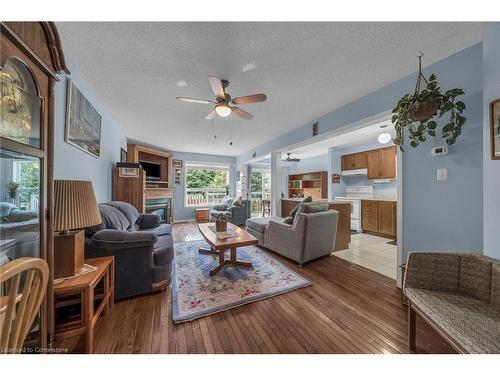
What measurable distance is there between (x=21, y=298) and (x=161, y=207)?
4839mm

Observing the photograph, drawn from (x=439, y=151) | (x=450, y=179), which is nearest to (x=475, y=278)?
(x=450, y=179)

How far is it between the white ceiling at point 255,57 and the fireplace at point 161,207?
8.83 ft

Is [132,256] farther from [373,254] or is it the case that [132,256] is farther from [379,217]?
[379,217]

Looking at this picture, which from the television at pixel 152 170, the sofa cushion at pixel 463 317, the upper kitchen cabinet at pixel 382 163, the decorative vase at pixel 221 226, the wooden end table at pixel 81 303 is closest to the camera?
the sofa cushion at pixel 463 317

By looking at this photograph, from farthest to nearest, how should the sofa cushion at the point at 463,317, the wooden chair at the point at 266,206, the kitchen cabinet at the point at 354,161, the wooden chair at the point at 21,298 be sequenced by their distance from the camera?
the wooden chair at the point at 266,206, the kitchen cabinet at the point at 354,161, the sofa cushion at the point at 463,317, the wooden chair at the point at 21,298

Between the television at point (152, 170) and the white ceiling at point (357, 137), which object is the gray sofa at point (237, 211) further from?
the white ceiling at point (357, 137)

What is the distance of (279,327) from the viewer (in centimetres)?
145

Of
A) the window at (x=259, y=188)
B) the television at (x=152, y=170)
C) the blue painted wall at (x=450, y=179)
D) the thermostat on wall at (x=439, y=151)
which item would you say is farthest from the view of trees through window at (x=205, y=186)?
the thermostat on wall at (x=439, y=151)

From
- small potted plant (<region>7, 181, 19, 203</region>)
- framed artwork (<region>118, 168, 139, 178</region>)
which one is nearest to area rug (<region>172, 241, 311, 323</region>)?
small potted plant (<region>7, 181, 19, 203</region>)

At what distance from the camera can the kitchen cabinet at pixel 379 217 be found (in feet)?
13.3

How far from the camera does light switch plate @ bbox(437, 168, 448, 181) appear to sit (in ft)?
5.72

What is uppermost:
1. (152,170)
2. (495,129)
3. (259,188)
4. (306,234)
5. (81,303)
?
(152,170)
